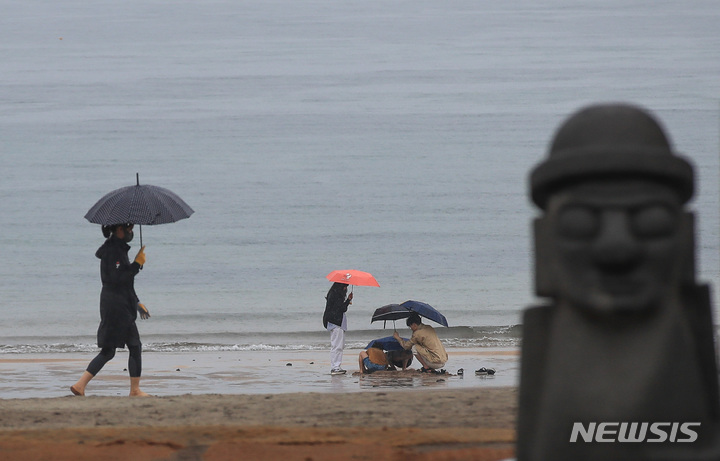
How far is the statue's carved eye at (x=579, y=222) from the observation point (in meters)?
3.73

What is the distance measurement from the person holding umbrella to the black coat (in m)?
4.24

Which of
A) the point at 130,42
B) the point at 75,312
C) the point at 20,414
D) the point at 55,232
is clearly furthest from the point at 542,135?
the point at 130,42

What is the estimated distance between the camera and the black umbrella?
9.66m

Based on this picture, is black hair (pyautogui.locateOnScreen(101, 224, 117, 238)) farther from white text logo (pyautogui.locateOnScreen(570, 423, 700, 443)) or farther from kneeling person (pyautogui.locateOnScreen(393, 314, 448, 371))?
white text logo (pyautogui.locateOnScreen(570, 423, 700, 443))

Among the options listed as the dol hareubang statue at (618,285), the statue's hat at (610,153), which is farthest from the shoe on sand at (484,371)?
the statue's hat at (610,153)

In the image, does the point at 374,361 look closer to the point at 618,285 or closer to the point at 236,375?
the point at 236,375

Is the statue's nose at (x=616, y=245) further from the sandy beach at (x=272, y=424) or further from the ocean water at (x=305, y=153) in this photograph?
the ocean water at (x=305, y=153)

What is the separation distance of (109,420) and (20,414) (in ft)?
3.02

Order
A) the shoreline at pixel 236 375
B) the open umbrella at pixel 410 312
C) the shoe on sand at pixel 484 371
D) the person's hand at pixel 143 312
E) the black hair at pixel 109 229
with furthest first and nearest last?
the shoe on sand at pixel 484 371 < the open umbrella at pixel 410 312 < the shoreline at pixel 236 375 < the person's hand at pixel 143 312 < the black hair at pixel 109 229

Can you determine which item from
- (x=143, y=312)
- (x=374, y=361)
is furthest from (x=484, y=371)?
(x=143, y=312)

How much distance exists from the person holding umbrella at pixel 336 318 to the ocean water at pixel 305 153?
6.58 m

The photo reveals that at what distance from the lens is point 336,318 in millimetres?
13742

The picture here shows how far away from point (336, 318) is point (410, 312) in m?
1.08

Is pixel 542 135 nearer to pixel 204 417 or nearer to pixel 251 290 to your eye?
pixel 251 290
